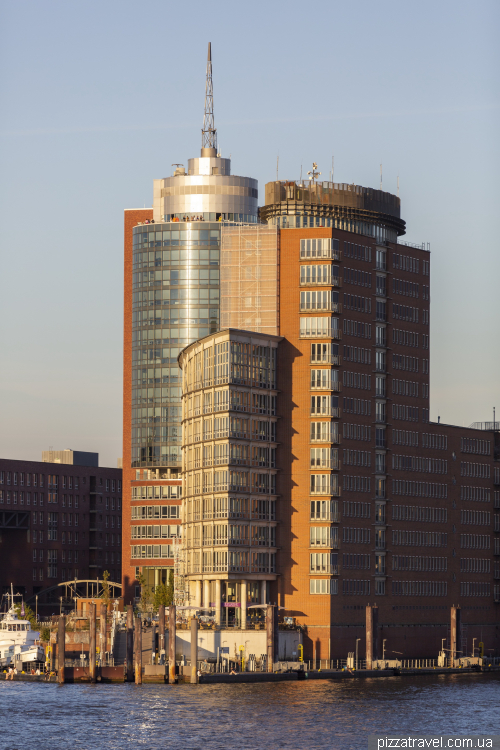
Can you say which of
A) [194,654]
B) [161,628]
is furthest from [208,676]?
[161,628]

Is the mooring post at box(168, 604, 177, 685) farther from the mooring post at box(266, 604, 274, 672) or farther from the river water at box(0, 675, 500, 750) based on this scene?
the mooring post at box(266, 604, 274, 672)

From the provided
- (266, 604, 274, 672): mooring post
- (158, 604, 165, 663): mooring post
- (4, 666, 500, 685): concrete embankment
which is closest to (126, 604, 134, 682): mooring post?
(4, 666, 500, 685): concrete embankment

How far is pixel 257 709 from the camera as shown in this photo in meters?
158

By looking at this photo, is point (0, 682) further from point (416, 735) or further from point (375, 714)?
point (416, 735)

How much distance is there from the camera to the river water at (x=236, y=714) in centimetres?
13788

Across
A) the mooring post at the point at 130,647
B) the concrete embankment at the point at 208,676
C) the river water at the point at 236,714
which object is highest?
the mooring post at the point at 130,647

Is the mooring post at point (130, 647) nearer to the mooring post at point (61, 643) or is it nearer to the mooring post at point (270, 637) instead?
the mooring post at point (61, 643)

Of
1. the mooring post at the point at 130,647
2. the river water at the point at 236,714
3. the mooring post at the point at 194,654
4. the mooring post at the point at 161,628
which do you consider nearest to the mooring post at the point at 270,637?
the river water at the point at 236,714

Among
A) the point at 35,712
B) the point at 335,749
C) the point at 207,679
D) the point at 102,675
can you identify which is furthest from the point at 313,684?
the point at 335,749

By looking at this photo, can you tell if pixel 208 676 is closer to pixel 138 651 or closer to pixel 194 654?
pixel 194 654

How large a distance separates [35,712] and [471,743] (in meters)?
50.1

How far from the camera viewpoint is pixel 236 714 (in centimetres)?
15375

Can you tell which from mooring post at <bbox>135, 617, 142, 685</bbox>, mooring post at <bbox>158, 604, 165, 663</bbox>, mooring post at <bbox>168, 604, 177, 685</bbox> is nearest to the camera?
mooring post at <bbox>135, 617, 142, 685</bbox>

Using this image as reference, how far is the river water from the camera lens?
452 feet
